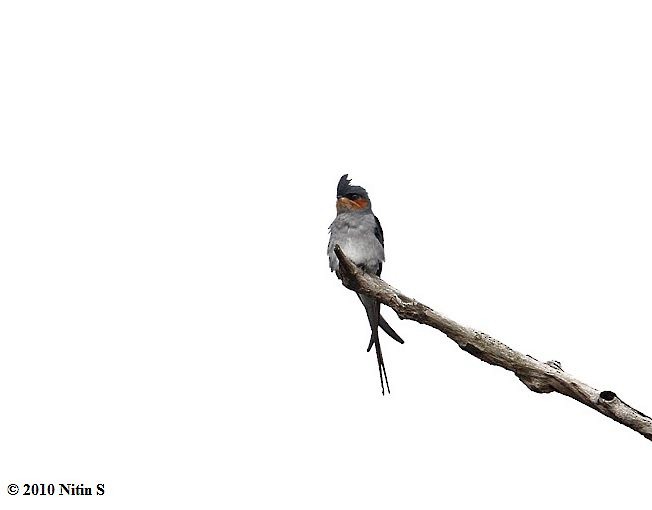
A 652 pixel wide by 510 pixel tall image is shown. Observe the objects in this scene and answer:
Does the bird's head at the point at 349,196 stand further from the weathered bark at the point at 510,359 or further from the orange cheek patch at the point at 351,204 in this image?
the weathered bark at the point at 510,359

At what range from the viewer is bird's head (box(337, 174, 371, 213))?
6965 millimetres

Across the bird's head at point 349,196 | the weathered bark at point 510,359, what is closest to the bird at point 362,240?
the bird's head at point 349,196

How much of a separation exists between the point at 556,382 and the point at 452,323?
83 cm

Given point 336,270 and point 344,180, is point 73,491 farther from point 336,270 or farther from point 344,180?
point 344,180

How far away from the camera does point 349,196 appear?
6973mm

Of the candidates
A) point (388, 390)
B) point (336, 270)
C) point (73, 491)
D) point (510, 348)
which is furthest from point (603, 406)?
point (73, 491)

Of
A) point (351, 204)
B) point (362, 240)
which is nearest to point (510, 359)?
point (362, 240)

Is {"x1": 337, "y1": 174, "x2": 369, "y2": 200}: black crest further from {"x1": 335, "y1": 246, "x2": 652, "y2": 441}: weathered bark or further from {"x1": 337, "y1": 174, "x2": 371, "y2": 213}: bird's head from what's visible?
{"x1": 335, "y1": 246, "x2": 652, "y2": 441}: weathered bark

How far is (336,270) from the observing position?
22.6 ft

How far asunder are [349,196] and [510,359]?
1921mm

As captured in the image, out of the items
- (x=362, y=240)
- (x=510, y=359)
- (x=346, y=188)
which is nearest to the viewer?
(x=510, y=359)

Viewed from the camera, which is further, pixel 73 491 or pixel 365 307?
pixel 365 307

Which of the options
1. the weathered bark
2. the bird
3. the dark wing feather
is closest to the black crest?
the bird

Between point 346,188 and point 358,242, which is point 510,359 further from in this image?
point 346,188
